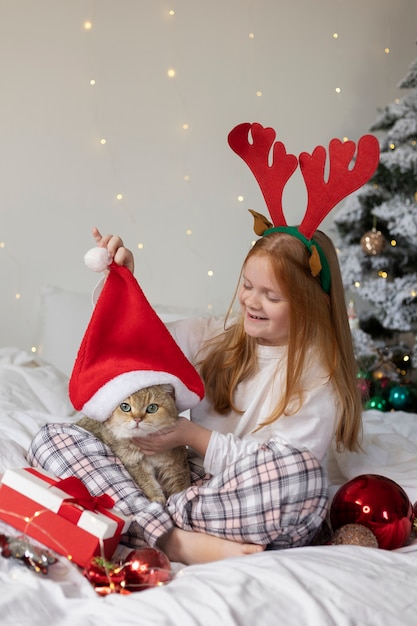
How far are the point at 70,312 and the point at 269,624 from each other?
70.4 inches

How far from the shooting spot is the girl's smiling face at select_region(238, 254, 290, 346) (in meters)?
1.69

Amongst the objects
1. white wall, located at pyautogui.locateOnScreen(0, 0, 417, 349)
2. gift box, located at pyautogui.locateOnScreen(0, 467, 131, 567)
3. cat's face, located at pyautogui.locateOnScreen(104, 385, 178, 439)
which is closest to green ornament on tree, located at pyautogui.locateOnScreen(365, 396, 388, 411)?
white wall, located at pyautogui.locateOnScreen(0, 0, 417, 349)

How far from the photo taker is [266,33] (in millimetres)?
3174

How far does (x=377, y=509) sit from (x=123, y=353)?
568 mm

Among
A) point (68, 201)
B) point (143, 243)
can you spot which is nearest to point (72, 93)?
point (68, 201)

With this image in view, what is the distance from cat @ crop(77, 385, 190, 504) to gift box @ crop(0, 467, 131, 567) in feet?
0.48

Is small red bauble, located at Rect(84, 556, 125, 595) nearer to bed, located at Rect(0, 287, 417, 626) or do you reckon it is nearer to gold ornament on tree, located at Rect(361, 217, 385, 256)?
bed, located at Rect(0, 287, 417, 626)

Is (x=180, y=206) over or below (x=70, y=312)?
over

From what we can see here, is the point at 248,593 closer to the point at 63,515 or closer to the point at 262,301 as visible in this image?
the point at 63,515

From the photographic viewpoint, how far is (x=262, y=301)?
170cm

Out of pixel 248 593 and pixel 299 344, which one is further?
pixel 299 344

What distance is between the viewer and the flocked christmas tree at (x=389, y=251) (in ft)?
9.76

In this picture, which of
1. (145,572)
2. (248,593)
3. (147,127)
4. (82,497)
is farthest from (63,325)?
(248,593)

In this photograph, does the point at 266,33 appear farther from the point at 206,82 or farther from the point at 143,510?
the point at 143,510
